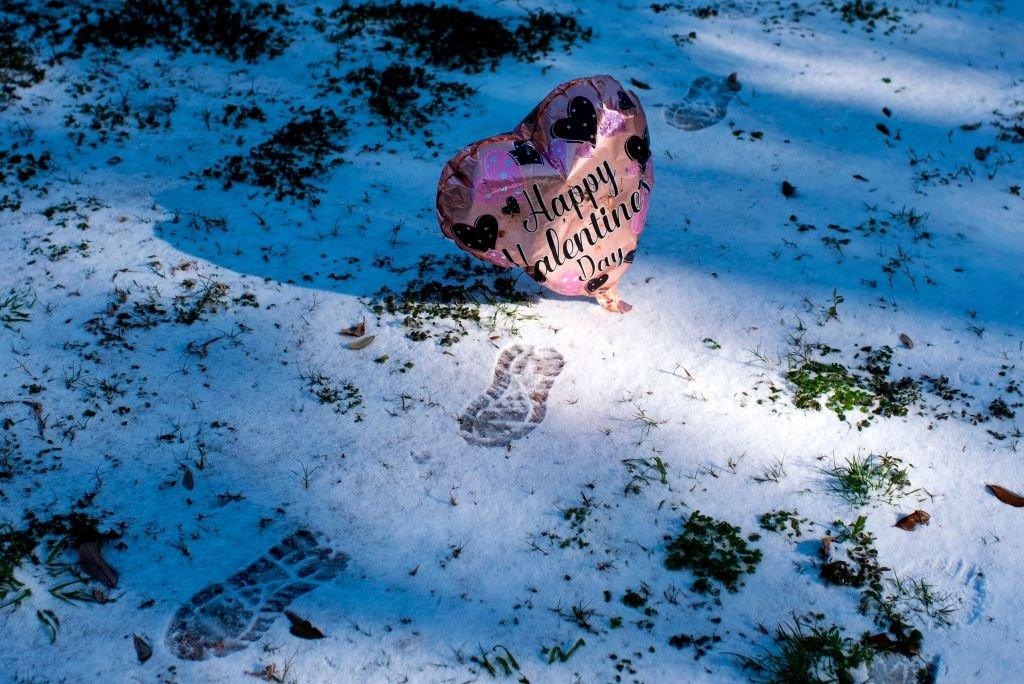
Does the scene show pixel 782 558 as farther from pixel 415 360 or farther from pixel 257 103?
pixel 257 103

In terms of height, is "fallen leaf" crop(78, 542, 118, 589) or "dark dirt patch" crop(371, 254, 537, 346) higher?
"dark dirt patch" crop(371, 254, 537, 346)

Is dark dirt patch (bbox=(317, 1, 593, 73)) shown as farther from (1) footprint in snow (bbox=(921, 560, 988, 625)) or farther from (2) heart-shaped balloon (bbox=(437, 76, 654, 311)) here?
(1) footprint in snow (bbox=(921, 560, 988, 625))

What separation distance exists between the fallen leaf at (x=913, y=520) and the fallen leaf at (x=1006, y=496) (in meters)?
0.44

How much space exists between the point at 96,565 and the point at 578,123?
3.27m

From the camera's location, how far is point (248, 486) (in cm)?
383

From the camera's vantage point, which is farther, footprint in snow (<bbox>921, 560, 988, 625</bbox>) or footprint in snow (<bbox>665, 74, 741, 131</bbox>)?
footprint in snow (<bbox>665, 74, 741, 131</bbox>)

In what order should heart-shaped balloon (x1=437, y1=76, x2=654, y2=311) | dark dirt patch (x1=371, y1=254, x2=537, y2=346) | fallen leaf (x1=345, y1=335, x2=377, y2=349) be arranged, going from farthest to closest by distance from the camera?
dark dirt patch (x1=371, y1=254, x2=537, y2=346), fallen leaf (x1=345, y1=335, x2=377, y2=349), heart-shaped balloon (x1=437, y1=76, x2=654, y2=311)

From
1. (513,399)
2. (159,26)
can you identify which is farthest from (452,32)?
(513,399)

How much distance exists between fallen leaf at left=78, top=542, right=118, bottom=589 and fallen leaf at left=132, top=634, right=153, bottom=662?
316 millimetres

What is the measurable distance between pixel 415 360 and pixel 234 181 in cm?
265

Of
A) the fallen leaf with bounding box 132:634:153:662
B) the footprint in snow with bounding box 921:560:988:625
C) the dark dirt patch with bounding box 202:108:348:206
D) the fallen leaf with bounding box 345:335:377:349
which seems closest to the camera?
the fallen leaf with bounding box 132:634:153:662

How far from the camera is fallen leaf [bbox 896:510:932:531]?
12.1 feet

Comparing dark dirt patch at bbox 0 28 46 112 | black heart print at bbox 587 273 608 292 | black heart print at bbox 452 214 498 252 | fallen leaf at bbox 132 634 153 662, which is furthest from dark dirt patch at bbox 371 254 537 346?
dark dirt patch at bbox 0 28 46 112

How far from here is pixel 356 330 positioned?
15.5 ft
